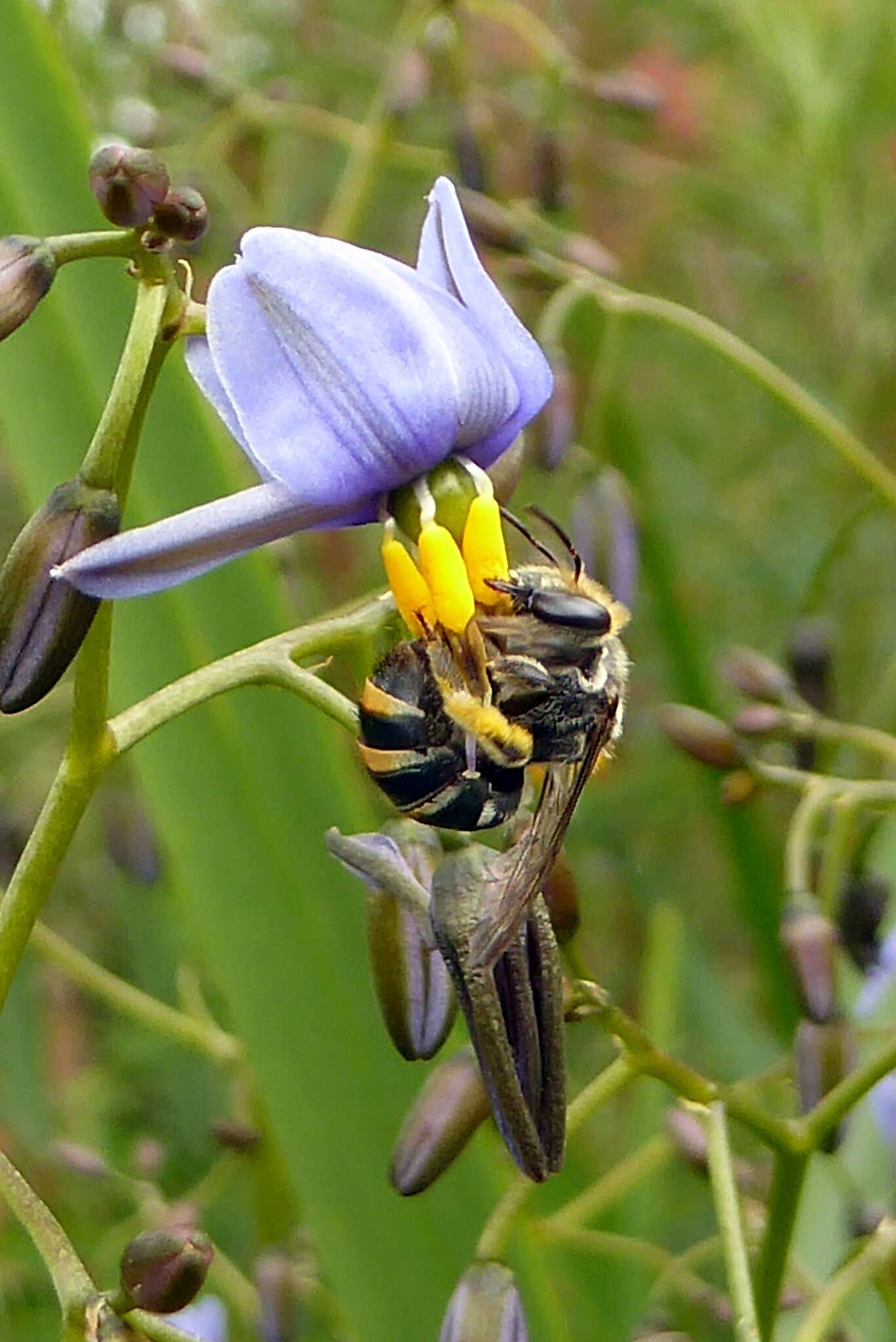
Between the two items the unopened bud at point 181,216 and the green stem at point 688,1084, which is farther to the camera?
the green stem at point 688,1084

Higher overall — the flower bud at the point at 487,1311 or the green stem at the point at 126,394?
the green stem at the point at 126,394

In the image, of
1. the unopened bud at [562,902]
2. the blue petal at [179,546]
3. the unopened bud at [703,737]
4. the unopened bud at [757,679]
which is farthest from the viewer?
the unopened bud at [757,679]

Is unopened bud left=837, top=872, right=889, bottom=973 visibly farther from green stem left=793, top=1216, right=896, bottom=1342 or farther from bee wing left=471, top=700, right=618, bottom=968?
bee wing left=471, top=700, right=618, bottom=968

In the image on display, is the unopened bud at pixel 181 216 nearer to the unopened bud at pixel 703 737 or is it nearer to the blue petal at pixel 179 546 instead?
the blue petal at pixel 179 546

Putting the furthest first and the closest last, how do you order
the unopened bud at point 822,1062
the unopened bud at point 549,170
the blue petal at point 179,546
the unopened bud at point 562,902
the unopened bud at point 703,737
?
1. the unopened bud at point 549,170
2. the unopened bud at point 703,737
3. the unopened bud at point 822,1062
4. the unopened bud at point 562,902
5. the blue petal at point 179,546

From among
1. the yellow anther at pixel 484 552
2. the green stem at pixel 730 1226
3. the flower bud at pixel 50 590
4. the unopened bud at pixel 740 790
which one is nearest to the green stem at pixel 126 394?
the flower bud at pixel 50 590

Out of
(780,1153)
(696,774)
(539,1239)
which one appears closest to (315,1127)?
(539,1239)

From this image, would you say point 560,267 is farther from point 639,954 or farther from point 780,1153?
point 639,954
